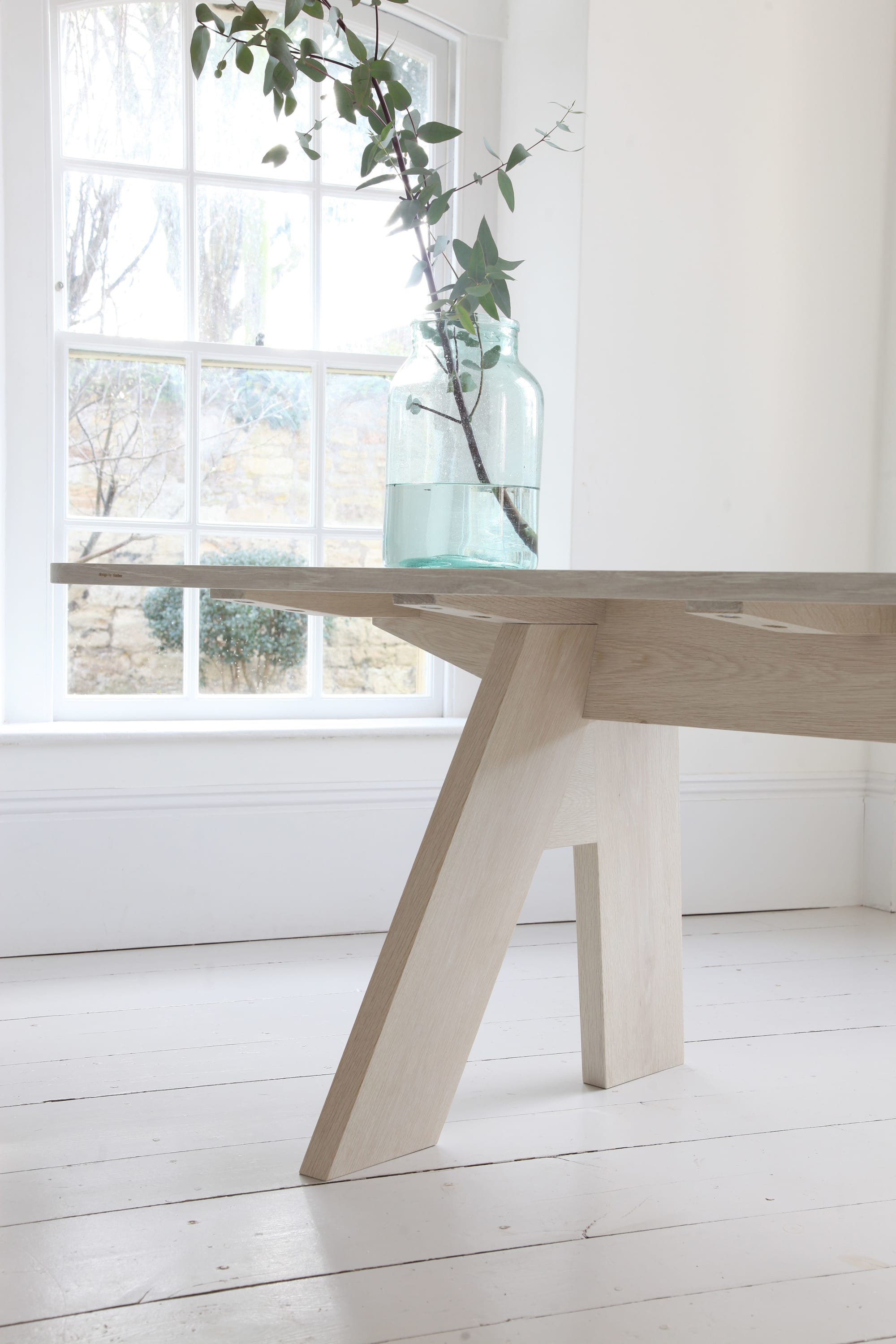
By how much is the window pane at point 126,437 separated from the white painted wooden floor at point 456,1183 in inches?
37.9

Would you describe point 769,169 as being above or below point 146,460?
above

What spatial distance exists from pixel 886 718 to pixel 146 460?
169 centimetres

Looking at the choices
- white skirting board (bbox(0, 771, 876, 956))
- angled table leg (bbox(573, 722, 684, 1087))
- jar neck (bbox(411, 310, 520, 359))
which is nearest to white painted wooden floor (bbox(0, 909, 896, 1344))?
angled table leg (bbox(573, 722, 684, 1087))

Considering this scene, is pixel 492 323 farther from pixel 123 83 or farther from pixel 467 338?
pixel 123 83

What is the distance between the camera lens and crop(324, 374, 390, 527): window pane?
99.2 inches

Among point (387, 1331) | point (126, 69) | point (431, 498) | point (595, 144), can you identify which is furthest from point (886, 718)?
point (126, 69)

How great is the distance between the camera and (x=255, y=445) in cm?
247

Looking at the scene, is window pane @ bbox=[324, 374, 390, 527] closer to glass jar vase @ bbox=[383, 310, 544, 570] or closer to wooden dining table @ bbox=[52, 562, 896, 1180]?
wooden dining table @ bbox=[52, 562, 896, 1180]

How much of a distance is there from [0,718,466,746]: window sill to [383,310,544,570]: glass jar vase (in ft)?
3.39

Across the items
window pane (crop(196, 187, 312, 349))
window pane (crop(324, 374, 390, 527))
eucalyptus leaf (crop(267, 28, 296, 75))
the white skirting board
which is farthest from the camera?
window pane (crop(324, 374, 390, 527))

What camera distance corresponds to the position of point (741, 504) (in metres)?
2.53

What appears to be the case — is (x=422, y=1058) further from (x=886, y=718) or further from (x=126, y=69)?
(x=126, y=69)

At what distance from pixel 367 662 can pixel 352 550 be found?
247mm

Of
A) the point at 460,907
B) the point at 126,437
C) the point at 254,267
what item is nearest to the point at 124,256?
the point at 254,267
